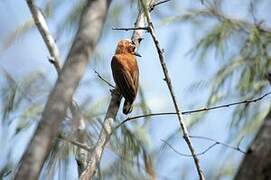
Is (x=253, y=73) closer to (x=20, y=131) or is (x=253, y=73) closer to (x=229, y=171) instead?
(x=229, y=171)

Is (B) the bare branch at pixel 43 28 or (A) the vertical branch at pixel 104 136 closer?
(A) the vertical branch at pixel 104 136

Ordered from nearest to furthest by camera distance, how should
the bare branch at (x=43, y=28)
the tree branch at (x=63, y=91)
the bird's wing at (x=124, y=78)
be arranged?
the tree branch at (x=63, y=91), the bird's wing at (x=124, y=78), the bare branch at (x=43, y=28)

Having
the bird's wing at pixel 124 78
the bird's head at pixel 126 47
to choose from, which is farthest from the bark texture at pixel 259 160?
the bird's head at pixel 126 47

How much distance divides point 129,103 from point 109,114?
42 centimetres

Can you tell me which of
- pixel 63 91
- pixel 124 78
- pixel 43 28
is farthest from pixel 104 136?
pixel 43 28

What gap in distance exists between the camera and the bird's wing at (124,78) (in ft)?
7.44

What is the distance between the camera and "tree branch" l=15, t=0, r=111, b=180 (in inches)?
34.0

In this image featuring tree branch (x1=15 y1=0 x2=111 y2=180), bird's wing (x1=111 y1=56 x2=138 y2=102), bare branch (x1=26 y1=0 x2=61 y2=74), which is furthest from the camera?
bare branch (x1=26 y1=0 x2=61 y2=74)

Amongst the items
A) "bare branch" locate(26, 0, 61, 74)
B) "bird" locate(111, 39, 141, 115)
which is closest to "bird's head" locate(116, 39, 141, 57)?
"bird" locate(111, 39, 141, 115)

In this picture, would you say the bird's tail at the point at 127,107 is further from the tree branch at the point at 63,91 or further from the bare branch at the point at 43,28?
the tree branch at the point at 63,91

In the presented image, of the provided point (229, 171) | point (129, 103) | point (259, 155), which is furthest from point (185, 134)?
point (259, 155)

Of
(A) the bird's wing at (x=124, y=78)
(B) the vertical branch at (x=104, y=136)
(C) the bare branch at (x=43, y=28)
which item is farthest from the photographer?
(C) the bare branch at (x=43, y=28)

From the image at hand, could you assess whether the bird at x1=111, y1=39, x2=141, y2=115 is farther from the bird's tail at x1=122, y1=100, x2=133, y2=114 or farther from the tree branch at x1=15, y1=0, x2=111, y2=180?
the tree branch at x1=15, y1=0, x2=111, y2=180

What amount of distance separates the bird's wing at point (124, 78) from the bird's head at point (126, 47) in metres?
0.04
